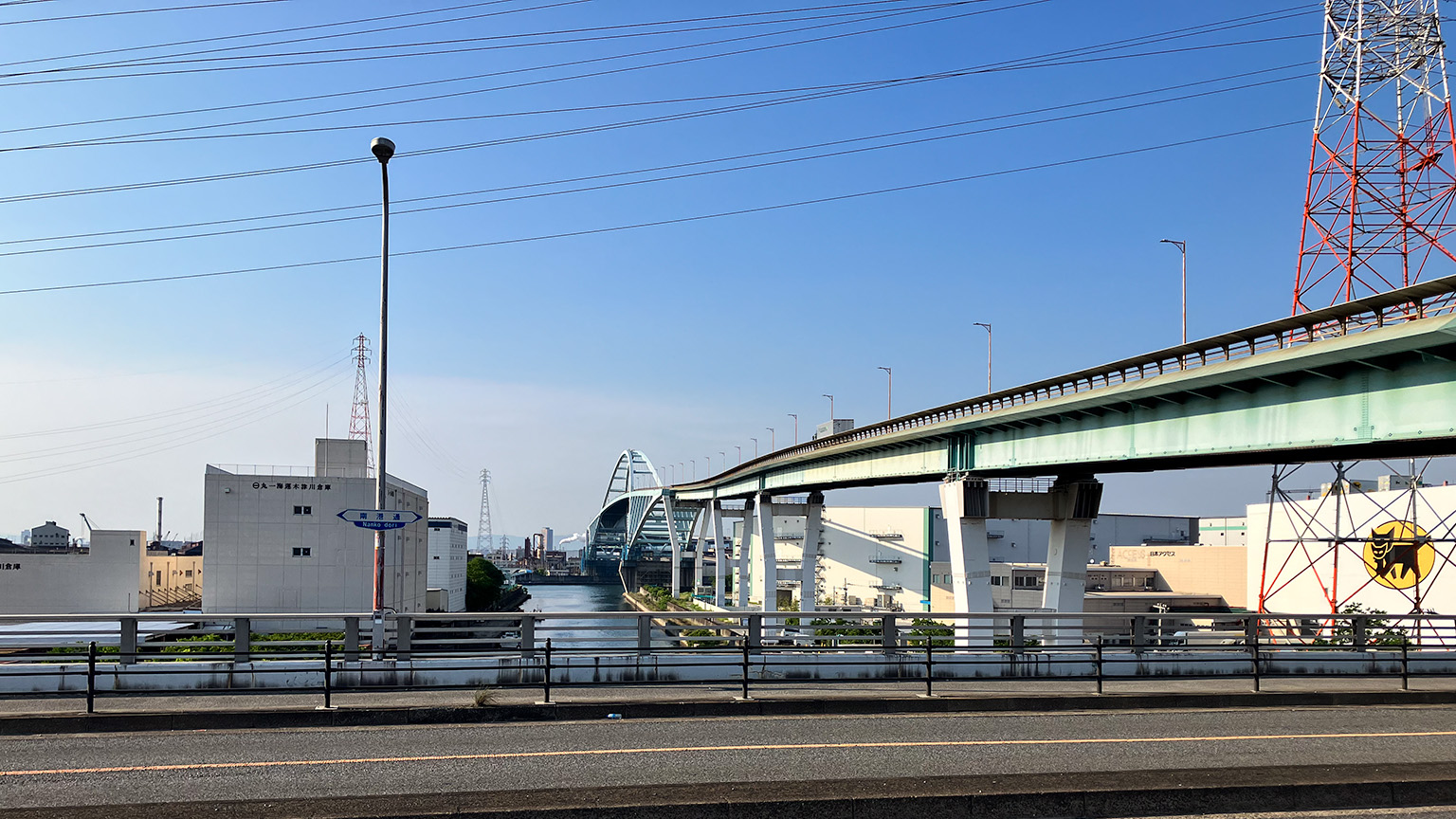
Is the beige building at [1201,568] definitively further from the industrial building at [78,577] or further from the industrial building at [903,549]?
the industrial building at [78,577]

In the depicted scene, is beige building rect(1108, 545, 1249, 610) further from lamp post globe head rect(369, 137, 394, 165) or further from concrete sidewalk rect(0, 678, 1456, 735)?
lamp post globe head rect(369, 137, 394, 165)

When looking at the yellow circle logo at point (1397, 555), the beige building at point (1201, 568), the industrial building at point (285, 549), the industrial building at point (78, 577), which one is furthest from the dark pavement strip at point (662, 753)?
the industrial building at point (78, 577)

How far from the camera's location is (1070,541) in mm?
38062

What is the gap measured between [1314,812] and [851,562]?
9859 cm

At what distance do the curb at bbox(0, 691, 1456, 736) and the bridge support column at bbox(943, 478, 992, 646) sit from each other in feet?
74.1

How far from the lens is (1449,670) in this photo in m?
20.3

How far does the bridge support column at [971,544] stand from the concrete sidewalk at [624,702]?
21611mm

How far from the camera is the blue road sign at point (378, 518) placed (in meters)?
18.2

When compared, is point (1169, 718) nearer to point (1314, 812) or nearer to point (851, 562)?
point (1314, 812)

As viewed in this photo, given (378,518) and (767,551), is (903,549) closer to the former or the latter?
(767,551)

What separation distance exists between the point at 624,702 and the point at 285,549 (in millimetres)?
72920

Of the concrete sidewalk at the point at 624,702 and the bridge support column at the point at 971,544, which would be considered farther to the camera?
the bridge support column at the point at 971,544

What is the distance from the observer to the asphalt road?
35.5 ft

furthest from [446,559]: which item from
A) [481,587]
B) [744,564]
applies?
[744,564]
